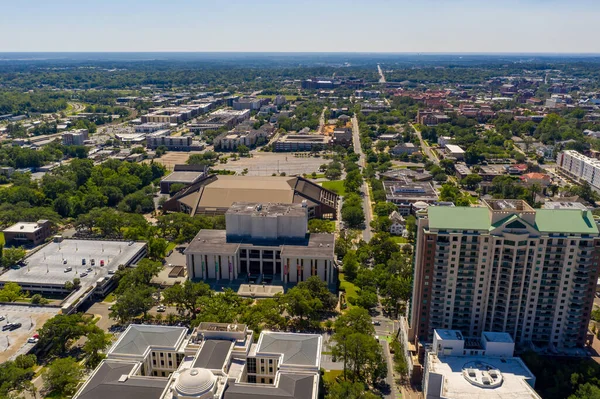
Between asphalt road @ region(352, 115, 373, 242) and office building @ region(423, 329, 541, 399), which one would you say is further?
asphalt road @ region(352, 115, 373, 242)

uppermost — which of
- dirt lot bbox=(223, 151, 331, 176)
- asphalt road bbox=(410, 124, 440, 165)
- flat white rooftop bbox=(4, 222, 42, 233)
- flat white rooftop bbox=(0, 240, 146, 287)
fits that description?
flat white rooftop bbox=(4, 222, 42, 233)

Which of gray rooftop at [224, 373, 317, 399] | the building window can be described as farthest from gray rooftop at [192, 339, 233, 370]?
gray rooftop at [224, 373, 317, 399]

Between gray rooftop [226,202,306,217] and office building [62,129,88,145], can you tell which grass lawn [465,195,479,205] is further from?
office building [62,129,88,145]

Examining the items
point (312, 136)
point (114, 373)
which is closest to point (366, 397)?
point (114, 373)

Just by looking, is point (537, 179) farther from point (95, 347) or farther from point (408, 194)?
point (95, 347)

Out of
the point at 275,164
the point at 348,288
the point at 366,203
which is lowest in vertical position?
the point at 348,288

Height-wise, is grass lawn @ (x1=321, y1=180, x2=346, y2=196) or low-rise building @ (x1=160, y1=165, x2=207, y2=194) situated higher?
low-rise building @ (x1=160, y1=165, x2=207, y2=194)

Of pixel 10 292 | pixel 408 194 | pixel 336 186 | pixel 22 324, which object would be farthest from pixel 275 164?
pixel 22 324
